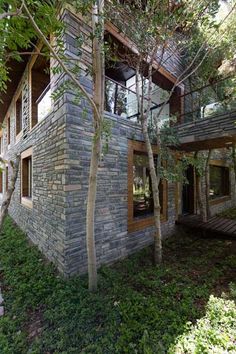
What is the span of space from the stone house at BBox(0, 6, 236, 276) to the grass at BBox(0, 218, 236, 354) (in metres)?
0.47

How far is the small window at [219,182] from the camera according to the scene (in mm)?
9367

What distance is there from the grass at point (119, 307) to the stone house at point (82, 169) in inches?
18.5

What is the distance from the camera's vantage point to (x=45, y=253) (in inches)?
169

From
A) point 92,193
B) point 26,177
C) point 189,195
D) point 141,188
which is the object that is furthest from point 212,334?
point 26,177

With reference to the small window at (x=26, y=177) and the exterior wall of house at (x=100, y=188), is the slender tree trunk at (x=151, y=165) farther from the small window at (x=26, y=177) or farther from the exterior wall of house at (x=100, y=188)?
the small window at (x=26, y=177)

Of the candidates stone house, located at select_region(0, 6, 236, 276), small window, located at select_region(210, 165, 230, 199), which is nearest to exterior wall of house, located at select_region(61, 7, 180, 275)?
stone house, located at select_region(0, 6, 236, 276)

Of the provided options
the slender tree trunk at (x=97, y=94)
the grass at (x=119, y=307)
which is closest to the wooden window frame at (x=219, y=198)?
the grass at (x=119, y=307)

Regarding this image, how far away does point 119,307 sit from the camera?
9.12 feet

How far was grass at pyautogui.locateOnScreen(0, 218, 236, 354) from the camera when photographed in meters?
2.25

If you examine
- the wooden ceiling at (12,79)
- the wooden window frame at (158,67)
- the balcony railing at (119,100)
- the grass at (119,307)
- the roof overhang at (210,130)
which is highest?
the wooden ceiling at (12,79)

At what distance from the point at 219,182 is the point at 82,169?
8.87 meters

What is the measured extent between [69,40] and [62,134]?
1722mm

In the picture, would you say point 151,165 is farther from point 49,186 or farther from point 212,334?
point 212,334

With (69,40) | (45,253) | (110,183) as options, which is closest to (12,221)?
(45,253)
